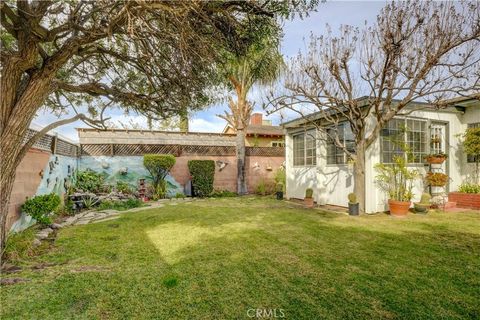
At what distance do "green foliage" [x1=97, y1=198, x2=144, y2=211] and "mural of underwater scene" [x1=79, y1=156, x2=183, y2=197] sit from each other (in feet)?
6.74

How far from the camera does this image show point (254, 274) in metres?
3.07

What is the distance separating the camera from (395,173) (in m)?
7.01

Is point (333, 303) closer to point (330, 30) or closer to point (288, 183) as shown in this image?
point (330, 30)

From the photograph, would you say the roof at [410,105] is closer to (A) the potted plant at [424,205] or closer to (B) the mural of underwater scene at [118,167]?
(A) the potted plant at [424,205]

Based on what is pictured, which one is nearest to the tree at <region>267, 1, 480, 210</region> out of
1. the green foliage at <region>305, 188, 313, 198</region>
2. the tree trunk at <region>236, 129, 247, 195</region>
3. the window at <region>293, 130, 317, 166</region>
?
the window at <region>293, 130, 317, 166</region>

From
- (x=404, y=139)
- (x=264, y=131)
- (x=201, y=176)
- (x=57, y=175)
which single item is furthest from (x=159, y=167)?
(x=264, y=131)

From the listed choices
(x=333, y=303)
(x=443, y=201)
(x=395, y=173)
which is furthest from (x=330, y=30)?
(x=333, y=303)

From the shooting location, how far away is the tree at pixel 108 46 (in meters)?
2.96

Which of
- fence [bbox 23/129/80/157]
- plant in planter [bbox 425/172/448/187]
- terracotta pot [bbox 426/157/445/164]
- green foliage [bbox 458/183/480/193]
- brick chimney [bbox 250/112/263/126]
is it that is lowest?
green foliage [bbox 458/183/480/193]

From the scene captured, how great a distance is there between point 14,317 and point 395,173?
7.94 metres

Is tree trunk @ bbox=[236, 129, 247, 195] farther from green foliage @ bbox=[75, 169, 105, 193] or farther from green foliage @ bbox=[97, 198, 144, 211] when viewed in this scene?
green foliage @ bbox=[75, 169, 105, 193]

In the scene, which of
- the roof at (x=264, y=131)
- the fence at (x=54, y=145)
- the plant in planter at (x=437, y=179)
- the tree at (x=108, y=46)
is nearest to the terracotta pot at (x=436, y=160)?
the plant in planter at (x=437, y=179)

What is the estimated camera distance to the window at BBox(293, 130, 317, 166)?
9531mm

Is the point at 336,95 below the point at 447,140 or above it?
above
